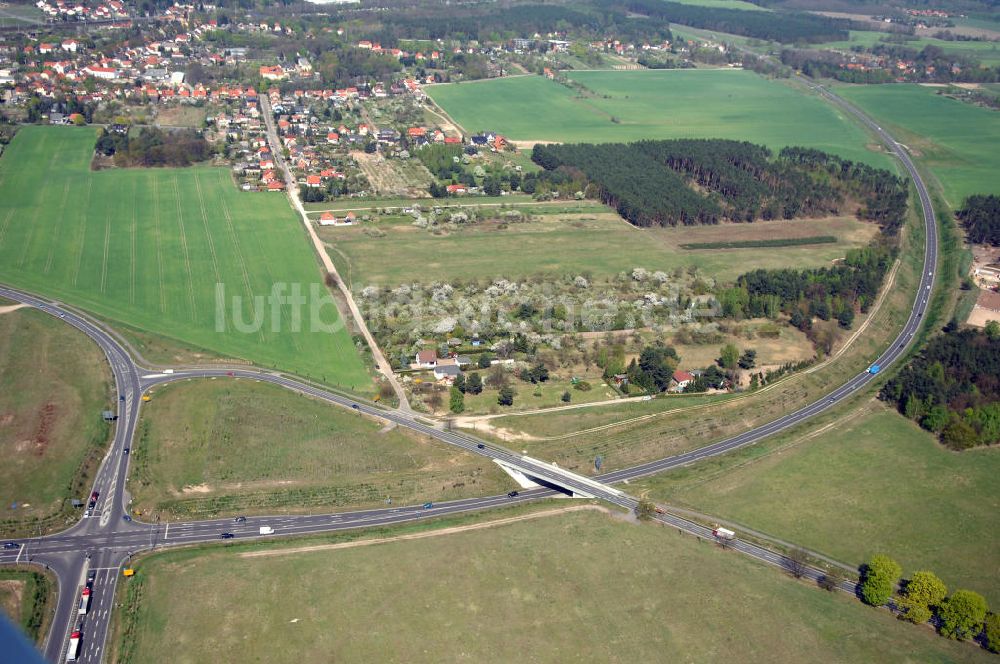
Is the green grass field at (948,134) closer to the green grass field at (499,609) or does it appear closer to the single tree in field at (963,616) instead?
the single tree in field at (963,616)

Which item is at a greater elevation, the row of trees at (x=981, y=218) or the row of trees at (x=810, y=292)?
the row of trees at (x=981, y=218)

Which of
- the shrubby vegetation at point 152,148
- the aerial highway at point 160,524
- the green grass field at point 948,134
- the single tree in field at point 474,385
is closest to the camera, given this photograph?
the aerial highway at point 160,524

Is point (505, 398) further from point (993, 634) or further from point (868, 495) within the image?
point (993, 634)

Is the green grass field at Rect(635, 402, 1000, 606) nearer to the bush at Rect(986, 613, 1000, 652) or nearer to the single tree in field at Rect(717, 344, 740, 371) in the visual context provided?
the bush at Rect(986, 613, 1000, 652)

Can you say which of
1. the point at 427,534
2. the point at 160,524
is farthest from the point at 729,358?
the point at 160,524

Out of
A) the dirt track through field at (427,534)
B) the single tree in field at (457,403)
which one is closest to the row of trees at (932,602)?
the dirt track through field at (427,534)

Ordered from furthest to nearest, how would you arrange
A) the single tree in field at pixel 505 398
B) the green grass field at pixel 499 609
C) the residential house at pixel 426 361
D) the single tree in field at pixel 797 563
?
the residential house at pixel 426 361 < the single tree in field at pixel 505 398 < the single tree in field at pixel 797 563 < the green grass field at pixel 499 609
